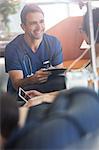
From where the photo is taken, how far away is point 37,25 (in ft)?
5.52

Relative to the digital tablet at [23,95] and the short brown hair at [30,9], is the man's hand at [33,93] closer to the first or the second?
the digital tablet at [23,95]

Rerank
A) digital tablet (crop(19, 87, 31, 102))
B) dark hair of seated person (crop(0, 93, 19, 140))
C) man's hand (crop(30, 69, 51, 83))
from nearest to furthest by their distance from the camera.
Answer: dark hair of seated person (crop(0, 93, 19, 140)), digital tablet (crop(19, 87, 31, 102)), man's hand (crop(30, 69, 51, 83))

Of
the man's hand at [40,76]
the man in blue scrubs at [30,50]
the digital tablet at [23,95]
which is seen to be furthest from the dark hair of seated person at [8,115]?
the man in blue scrubs at [30,50]

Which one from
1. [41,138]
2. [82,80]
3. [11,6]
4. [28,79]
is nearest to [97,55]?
[82,80]

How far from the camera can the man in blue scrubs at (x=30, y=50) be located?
1.68 metres

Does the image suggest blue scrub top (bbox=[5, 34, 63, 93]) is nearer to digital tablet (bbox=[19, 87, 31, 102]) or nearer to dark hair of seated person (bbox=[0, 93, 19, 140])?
digital tablet (bbox=[19, 87, 31, 102])

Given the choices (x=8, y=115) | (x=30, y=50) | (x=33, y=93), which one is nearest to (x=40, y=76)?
(x=33, y=93)

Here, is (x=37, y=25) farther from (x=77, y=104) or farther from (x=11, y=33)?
(x=77, y=104)

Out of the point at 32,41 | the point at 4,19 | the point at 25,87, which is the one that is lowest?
the point at 25,87

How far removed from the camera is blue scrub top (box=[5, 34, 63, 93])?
67.4 inches

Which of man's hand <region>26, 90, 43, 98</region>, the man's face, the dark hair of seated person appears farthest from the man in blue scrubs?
the dark hair of seated person

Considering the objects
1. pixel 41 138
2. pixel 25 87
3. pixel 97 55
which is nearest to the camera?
pixel 41 138

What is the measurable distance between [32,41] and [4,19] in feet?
0.69

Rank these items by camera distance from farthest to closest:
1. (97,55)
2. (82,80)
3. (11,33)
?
1. (11,33)
2. (97,55)
3. (82,80)
